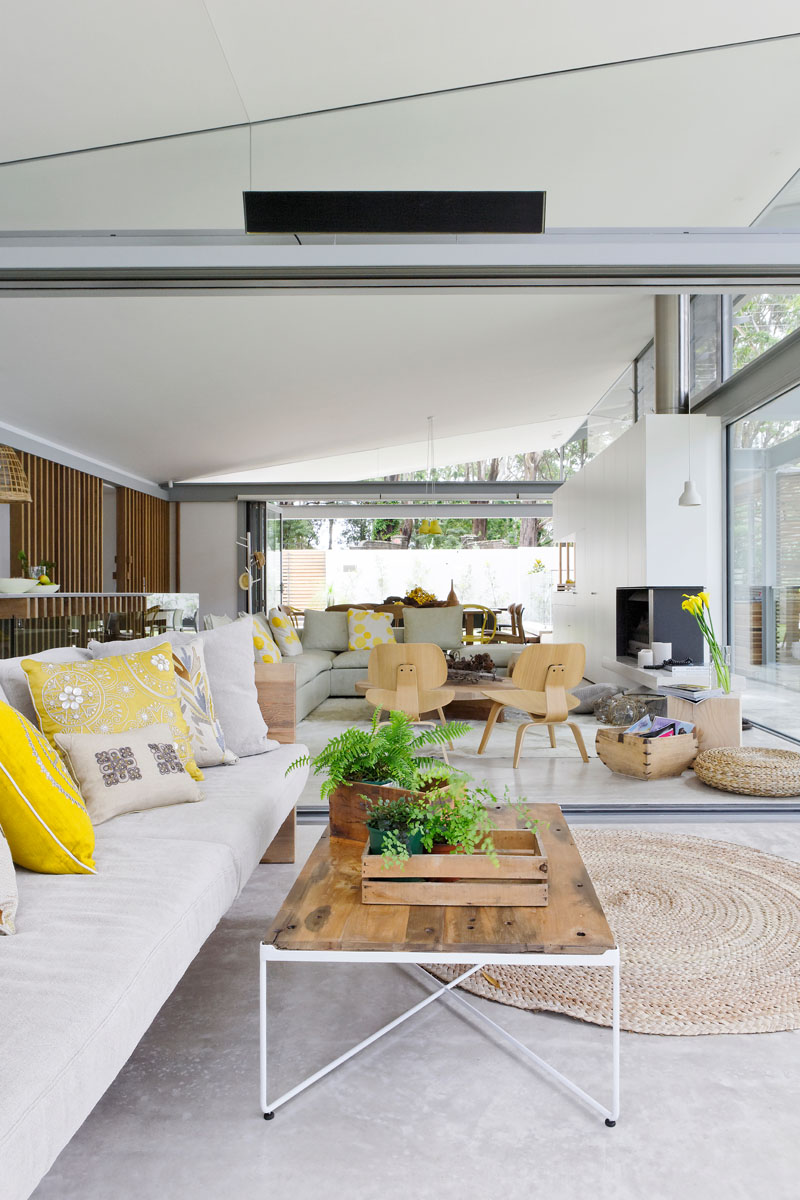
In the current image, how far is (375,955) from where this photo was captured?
1606mm

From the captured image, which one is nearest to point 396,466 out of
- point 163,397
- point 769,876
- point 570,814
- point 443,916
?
point 163,397

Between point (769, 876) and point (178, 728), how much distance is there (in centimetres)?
216

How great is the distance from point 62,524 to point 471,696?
4.59 metres

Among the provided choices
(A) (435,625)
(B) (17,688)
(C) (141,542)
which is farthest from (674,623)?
(C) (141,542)

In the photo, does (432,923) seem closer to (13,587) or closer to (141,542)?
(13,587)

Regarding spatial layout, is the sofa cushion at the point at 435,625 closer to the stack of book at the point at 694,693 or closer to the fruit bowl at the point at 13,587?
the stack of book at the point at 694,693

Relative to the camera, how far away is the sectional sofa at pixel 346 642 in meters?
7.77

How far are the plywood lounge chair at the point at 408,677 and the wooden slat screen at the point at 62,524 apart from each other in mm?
3727

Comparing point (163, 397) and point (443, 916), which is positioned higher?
point (163, 397)

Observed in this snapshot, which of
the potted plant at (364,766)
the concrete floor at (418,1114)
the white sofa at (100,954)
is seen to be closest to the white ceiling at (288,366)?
the potted plant at (364,766)

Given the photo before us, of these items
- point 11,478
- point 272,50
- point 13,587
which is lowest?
point 13,587

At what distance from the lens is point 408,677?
5148mm

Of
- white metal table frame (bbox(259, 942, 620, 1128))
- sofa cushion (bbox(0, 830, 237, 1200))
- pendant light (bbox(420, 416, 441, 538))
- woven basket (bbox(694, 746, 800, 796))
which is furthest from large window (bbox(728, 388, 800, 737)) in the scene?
sofa cushion (bbox(0, 830, 237, 1200))

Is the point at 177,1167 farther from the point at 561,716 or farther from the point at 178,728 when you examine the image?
the point at 561,716
